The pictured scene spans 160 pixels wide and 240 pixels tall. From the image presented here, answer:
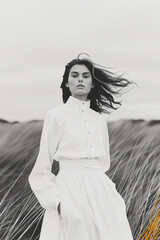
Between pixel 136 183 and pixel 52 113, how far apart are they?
1823 mm

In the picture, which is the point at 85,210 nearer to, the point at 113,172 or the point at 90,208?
the point at 90,208

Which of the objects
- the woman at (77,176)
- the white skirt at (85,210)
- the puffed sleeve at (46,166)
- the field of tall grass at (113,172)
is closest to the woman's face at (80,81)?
the woman at (77,176)

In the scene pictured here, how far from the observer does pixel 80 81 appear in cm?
248

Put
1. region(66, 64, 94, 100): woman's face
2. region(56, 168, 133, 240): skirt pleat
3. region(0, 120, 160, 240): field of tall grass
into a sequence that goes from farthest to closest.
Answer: region(0, 120, 160, 240): field of tall grass
region(66, 64, 94, 100): woman's face
region(56, 168, 133, 240): skirt pleat

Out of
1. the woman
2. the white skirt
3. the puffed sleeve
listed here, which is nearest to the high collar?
the woman

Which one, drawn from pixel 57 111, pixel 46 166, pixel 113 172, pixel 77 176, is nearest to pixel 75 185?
pixel 77 176

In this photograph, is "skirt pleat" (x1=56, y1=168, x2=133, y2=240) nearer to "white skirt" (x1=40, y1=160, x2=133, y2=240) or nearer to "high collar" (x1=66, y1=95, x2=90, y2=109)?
"white skirt" (x1=40, y1=160, x2=133, y2=240)

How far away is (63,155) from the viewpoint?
2.37 meters

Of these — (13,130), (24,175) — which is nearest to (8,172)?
(24,175)

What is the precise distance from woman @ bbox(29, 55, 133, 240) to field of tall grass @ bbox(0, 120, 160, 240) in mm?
1552

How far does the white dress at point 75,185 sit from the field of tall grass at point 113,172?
5.11 ft

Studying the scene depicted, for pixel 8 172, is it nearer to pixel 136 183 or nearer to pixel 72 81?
pixel 136 183

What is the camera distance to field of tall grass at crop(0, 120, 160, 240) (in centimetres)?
399

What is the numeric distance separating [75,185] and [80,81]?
50 centimetres
